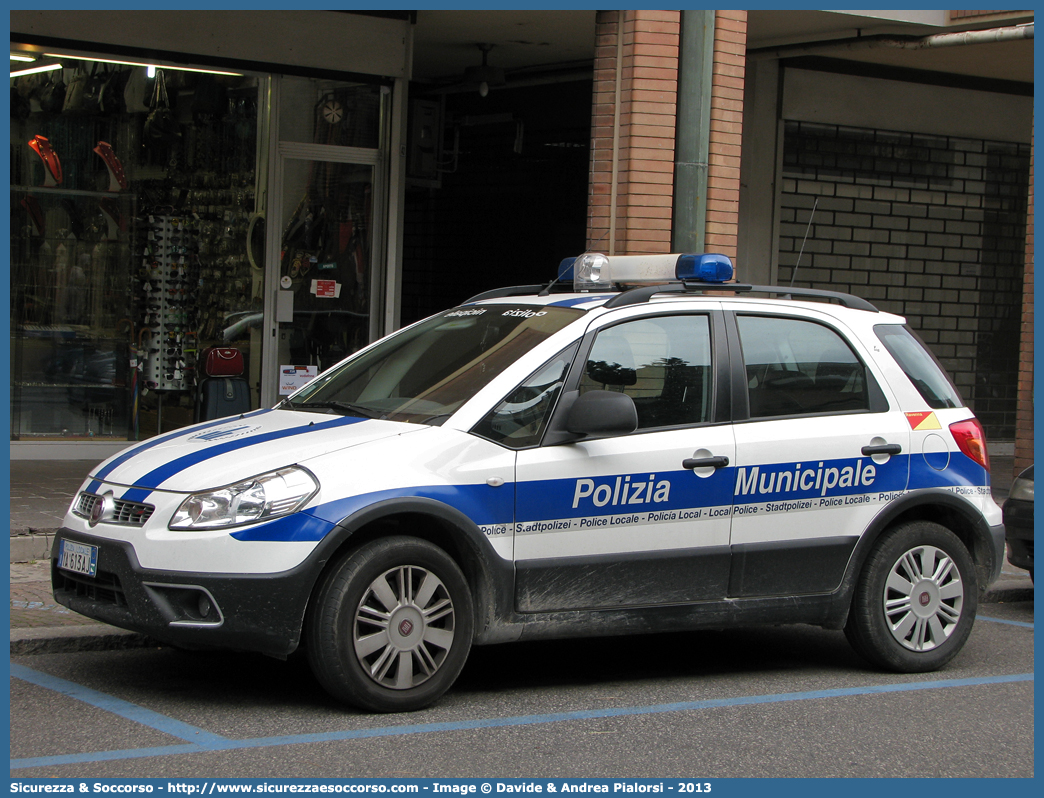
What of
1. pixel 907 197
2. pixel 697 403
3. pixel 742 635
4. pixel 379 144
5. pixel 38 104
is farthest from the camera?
pixel 907 197

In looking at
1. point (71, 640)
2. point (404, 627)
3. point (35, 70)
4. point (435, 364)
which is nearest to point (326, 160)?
point (35, 70)

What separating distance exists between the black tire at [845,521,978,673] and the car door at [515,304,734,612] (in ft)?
A: 2.74

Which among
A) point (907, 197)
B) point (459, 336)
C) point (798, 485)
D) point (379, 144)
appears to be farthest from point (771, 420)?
point (907, 197)

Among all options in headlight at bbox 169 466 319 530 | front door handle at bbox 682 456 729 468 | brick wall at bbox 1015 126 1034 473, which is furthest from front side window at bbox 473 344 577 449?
brick wall at bbox 1015 126 1034 473

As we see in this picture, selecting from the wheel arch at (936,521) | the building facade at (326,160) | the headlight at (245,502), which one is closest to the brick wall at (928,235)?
the building facade at (326,160)

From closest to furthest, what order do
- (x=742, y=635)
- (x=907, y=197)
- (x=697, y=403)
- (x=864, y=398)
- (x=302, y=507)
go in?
1. (x=302, y=507)
2. (x=697, y=403)
3. (x=864, y=398)
4. (x=742, y=635)
5. (x=907, y=197)

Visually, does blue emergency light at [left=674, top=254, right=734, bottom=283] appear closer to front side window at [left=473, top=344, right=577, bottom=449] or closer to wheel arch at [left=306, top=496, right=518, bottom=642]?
front side window at [left=473, top=344, right=577, bottom=449]

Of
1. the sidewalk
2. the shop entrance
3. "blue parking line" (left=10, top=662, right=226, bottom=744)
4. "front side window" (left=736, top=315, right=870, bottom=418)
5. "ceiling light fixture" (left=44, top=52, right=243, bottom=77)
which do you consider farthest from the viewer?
the shop entrance

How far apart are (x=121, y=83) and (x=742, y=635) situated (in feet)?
26.2

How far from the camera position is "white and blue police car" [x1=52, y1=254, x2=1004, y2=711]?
16.0 feet

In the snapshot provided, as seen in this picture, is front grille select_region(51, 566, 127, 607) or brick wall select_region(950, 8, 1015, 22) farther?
brick wall select_region(950, 8, 1015, 22)

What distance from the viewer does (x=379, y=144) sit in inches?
504

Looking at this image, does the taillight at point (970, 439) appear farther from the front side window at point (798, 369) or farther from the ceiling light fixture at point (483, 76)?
the ceiling light fixture at point (483, 76)

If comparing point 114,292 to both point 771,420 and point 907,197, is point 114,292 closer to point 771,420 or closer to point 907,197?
point 771,420
